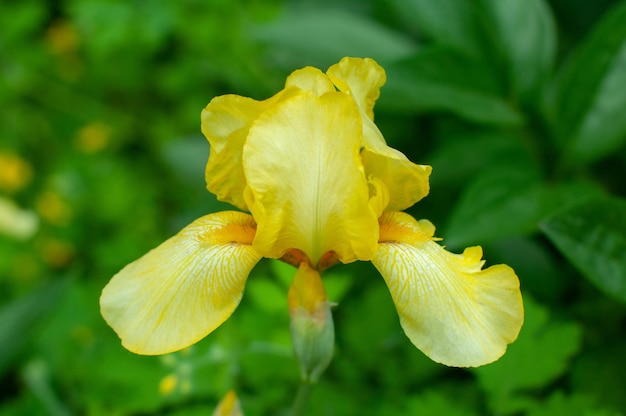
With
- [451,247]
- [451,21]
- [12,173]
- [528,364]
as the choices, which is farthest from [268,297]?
[12,173]

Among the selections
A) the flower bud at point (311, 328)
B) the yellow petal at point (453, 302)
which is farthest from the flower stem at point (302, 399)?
the yellow petal at point (453, 302)

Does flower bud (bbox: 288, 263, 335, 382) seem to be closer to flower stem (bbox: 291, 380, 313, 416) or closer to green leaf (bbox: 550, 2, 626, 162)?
flower stem (bbox: 291, 380, 313, 416)

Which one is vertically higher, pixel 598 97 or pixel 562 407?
pixel 598 97

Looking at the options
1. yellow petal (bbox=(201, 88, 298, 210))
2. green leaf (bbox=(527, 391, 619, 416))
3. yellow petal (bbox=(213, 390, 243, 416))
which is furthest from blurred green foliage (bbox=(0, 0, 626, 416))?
yellow petal (bbox=(201, 88, 298, 210))

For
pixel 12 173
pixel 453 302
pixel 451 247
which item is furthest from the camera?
pixel 12 173

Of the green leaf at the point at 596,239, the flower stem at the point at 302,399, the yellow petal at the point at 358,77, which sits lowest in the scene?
the flower stem at the point at 302,399

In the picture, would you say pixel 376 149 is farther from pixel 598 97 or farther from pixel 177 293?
pixel 598 97

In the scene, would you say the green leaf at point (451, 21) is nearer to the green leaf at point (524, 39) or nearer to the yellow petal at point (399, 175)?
the green leaf at point (524, 39)
